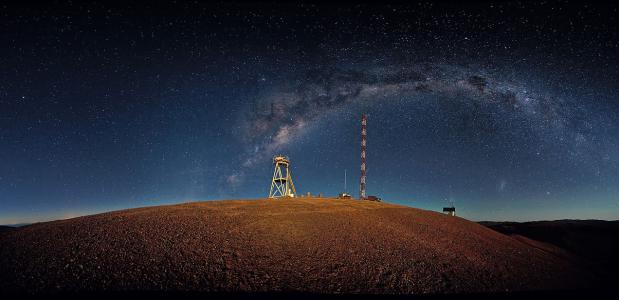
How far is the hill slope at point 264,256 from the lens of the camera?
1061cm

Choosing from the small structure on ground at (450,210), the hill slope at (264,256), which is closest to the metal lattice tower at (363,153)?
the small structure on ground at (450,210)

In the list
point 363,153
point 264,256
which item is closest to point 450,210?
point 363,153

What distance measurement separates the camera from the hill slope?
34.8 ft

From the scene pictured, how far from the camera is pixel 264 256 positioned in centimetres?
1259

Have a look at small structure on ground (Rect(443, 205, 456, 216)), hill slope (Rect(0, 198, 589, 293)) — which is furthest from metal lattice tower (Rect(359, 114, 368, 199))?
hill slope (Rect(0, 198, 589, 293))

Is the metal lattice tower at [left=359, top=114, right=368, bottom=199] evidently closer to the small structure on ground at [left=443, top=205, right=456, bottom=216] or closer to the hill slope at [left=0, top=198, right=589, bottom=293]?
the small structure on ground at [left=443, top=205, right=456, bottom=216]

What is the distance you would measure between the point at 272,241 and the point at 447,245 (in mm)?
9855

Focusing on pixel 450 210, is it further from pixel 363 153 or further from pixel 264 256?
pixel 264 256

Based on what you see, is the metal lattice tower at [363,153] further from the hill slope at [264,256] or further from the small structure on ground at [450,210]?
the hill slope at [264,256]

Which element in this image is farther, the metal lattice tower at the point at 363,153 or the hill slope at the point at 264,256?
the metal lattice tower at the point at 363,153

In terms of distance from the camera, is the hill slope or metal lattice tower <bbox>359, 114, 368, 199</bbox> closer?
the hill slope

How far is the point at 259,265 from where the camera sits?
11836mm

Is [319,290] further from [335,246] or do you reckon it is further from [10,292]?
[10,292]

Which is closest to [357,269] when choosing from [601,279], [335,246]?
[335,246]
